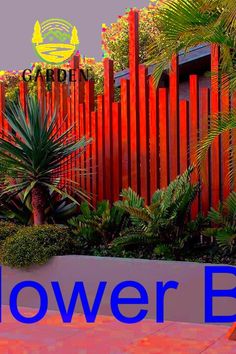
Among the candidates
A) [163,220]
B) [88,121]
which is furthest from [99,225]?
[88,121]

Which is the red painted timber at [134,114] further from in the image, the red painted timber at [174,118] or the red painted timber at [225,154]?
the red painted timber at [225,154]

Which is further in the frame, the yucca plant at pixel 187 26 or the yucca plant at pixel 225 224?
the yucca plant at pixel 225 224

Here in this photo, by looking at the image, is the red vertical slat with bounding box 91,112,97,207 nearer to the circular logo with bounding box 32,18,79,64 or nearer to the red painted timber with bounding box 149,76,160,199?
the red painted timber with bounding box 149,76,160,199

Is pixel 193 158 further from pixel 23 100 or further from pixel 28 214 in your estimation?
pixel 23 100

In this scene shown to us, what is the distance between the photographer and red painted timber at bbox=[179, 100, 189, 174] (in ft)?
32.2

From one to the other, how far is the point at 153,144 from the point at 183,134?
0.56m

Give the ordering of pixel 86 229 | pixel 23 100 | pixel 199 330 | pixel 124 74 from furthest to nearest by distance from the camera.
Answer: pixel 124 74
pixel 23 100
pixel 86 229
pixel 199 330

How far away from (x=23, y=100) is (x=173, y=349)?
6678 millimetres

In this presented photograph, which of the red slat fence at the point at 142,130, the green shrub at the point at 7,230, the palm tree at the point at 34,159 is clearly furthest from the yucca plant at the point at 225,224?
the green shrub at the point at 7,230

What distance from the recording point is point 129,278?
332 inches

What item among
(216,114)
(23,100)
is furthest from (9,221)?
(216,114)

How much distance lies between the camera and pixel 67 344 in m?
6.91

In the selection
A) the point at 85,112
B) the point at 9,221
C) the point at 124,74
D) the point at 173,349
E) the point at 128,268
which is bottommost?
the point at 173,349

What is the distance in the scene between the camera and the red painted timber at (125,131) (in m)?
10.5
